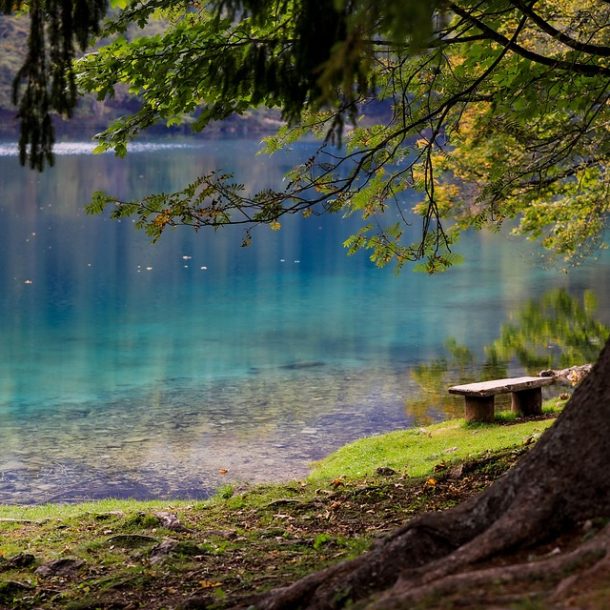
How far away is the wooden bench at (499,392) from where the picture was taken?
1576cm

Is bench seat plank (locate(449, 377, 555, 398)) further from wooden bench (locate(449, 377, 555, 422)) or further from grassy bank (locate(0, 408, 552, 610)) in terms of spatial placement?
grassy bank (locate(0, 408, 552, 610))

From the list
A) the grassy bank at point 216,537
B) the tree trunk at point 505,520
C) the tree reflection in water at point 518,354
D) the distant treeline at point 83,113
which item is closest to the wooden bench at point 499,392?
the grassy bank at point 216,537

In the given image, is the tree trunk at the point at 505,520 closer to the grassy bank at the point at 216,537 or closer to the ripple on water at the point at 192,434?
the grassy bank at the point at 216,537

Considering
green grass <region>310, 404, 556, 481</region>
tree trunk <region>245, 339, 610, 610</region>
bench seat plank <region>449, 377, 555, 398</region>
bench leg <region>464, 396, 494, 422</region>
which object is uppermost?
Answer: tree trunk <region>245, 339, 610, 610</region>

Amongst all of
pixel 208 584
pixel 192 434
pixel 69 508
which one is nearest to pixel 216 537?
pixel 208 584

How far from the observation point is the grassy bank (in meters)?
7.75

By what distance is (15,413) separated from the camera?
20484 millimetres

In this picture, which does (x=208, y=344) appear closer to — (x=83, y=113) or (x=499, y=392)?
(x=499, y=392)

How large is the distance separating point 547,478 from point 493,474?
4.84 meters

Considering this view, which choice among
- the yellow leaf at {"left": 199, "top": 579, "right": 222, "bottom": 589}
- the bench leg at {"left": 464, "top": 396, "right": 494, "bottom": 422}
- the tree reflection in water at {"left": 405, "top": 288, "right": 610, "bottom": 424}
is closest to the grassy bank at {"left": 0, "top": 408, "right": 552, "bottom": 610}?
the yellow leaf at {"left": 199, "top": 579, "right": 222, "bottom": 589}

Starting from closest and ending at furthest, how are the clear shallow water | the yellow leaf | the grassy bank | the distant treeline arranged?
the yellow leaf < the grassy bank < the clear shallow water < the distant treeline

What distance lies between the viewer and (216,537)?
9.40m

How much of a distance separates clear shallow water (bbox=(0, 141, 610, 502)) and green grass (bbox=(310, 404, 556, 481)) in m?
0.98

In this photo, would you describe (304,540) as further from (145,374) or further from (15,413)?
(145,374)
